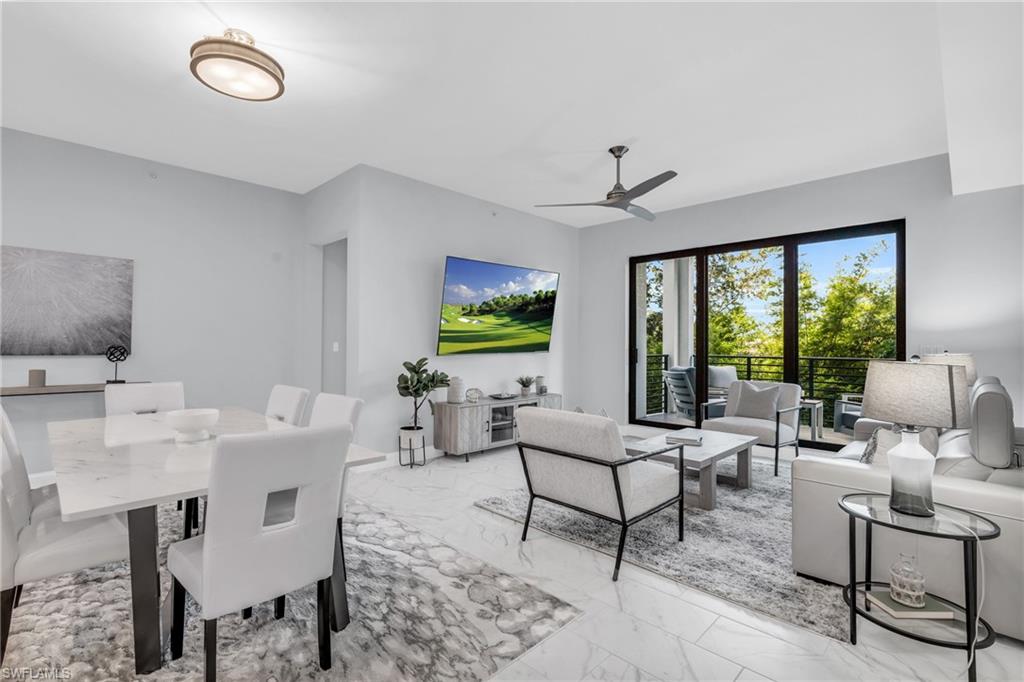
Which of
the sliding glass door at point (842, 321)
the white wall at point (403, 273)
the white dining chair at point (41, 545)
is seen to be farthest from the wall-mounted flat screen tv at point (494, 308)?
the white dining chair at point (41, 545)

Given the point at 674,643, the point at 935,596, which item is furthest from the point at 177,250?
the point at 935,596

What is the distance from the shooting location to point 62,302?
3986 mm

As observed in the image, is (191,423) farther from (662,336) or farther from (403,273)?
(662,336)

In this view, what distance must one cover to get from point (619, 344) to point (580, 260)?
1.36 m

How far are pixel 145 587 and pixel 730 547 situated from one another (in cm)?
275

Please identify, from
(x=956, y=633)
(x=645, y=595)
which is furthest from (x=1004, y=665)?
(x=645, y=595)

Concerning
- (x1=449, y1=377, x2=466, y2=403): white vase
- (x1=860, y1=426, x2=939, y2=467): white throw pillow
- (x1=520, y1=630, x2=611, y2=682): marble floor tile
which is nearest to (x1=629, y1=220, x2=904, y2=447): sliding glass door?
(x1=860, y1=426, x2=939, y2=467): white throw pillow

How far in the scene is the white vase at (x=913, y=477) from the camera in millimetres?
1860

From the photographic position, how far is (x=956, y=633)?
1.84 m

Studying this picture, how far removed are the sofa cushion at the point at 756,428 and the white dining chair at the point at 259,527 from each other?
371 cm

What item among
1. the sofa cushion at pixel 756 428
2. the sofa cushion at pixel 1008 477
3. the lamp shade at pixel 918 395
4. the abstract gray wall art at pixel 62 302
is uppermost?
the abstract gray wall art at pixel 62 302

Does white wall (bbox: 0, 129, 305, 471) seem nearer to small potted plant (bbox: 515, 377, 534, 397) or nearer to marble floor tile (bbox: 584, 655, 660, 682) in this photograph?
small potted plant (bbox: 515, 377, 534, 397)

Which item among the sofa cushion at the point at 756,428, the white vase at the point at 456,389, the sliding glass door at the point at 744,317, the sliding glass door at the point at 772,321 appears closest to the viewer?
the sofa cushion at the point at 756,428

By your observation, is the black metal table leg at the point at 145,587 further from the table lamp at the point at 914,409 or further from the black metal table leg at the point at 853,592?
the table lamp at the point at 914,409
